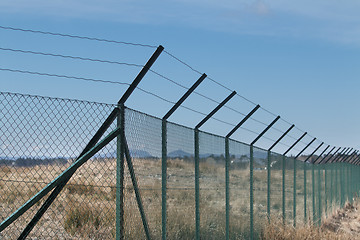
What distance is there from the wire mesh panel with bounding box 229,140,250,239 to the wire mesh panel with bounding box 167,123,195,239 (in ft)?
6.40

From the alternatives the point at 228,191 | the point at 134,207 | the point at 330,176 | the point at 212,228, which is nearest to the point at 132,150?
the point at 134,207

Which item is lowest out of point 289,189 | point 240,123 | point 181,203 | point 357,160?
point 181,203

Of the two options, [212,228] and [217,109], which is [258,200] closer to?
[212,228]

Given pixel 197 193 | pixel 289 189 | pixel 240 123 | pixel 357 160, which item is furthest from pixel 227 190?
pixel 357 160

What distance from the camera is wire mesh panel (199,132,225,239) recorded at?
786 cm

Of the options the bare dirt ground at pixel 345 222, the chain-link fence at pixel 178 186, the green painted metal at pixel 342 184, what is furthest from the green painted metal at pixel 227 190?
the green painted metal at pixel 342 184

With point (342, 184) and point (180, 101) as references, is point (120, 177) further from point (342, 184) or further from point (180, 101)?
point (342, 184)

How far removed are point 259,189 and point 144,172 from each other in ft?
18.0

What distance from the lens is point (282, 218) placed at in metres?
12.5

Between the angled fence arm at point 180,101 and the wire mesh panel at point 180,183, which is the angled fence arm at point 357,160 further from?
the angled fence arm at point 180,101

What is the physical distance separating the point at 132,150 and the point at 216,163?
9.86ft

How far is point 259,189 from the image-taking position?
11133 mm

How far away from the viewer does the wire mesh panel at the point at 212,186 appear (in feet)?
25.8

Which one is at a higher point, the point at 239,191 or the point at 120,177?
the point at 239,191
